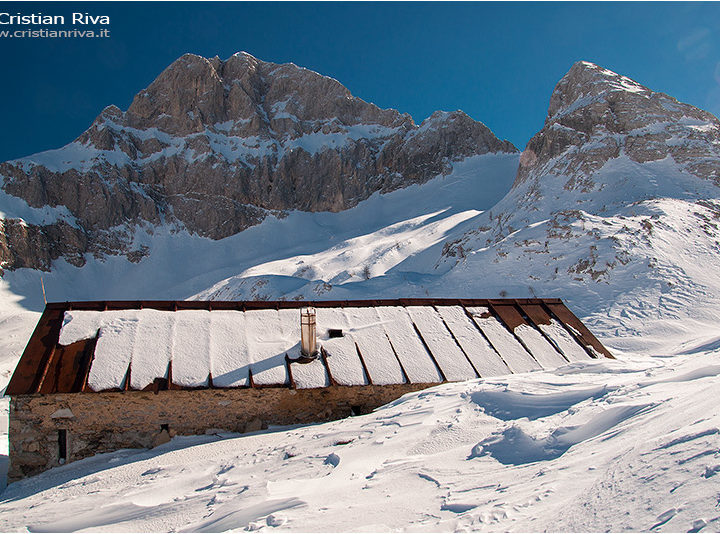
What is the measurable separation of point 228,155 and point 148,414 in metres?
80.6

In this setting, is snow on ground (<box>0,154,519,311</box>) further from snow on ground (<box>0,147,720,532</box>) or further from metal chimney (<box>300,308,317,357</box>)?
snow on ground (<box>0,147,720,532</box>)

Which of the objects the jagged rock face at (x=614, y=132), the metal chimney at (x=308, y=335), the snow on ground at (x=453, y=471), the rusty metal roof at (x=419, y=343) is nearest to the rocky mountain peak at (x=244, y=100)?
the jagged rock face at (x=614, y=132)

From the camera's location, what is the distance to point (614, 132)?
121 ft

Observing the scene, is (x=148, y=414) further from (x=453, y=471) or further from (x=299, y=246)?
(x=299, y=246)

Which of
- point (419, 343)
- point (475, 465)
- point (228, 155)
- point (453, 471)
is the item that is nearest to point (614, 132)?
point (419, 343)

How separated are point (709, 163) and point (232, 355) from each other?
34.0 metres

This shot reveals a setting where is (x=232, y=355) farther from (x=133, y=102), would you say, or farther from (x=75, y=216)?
(x=133, y=102)

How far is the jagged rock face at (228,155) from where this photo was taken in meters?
72.8

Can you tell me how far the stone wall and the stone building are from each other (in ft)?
0.06

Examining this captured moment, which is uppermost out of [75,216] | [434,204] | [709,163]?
[75,216]

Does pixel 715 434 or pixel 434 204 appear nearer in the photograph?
pixel 715 434

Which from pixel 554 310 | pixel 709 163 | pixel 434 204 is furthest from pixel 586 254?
pixel 434 204

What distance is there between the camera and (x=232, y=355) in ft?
31.2

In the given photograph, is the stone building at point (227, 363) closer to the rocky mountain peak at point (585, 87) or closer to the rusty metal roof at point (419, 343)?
the rusty metal roof at point (419, 343)
